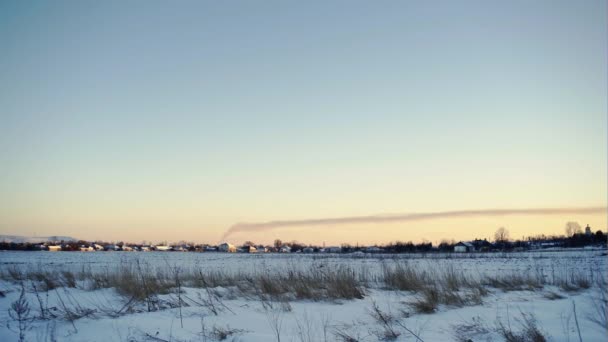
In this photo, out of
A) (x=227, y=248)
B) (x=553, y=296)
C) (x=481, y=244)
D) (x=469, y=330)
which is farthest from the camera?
(x=227, y=248)

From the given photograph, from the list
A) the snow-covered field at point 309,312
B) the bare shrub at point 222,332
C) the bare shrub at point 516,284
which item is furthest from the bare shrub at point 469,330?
the bare shrub at point 516,284

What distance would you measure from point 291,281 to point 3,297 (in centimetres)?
637

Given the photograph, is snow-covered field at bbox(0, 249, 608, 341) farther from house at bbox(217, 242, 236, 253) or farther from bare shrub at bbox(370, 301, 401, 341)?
house at bbox(217, 242, 236, 253)

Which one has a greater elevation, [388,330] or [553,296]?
[388,330]

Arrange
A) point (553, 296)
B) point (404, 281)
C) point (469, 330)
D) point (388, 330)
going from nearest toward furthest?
point (388, 330) → point (469, 330) → point (553, 296) → point (404, 281)

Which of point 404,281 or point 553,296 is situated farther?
point 404,281

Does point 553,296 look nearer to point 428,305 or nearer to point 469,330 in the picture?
point 428,305

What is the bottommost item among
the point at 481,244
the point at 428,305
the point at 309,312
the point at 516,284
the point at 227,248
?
the point at 227,248

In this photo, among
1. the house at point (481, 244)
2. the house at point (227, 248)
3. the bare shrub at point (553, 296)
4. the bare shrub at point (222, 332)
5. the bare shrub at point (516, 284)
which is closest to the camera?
the bare shrub at point (222, 332)

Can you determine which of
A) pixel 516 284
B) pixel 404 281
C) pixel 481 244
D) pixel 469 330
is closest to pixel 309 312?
pixel 469 330

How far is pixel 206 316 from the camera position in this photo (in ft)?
20.2

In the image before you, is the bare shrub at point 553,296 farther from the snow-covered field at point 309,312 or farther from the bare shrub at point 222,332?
the bare shrub at point 222,332

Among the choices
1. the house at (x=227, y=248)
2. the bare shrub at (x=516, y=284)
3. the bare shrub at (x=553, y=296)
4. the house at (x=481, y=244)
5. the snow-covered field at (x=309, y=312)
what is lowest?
the house at (x=227, y=248)

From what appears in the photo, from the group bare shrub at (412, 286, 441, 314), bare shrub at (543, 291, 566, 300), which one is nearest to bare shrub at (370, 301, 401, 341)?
bare shrub at (412, 286, 441, 314)
